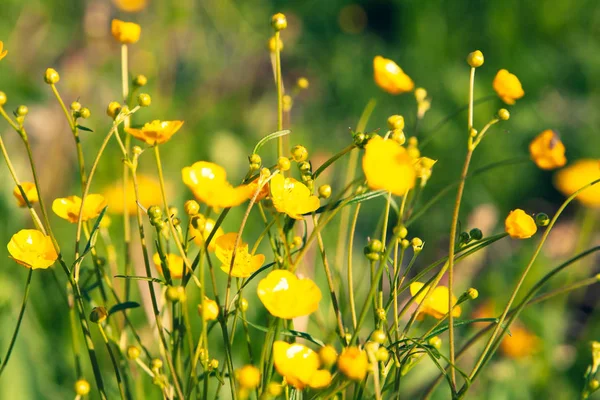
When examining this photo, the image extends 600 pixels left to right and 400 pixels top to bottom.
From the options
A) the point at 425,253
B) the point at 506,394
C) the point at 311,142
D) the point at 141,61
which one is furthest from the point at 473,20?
the point at 506,394

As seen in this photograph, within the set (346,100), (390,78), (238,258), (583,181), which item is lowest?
(238,258)

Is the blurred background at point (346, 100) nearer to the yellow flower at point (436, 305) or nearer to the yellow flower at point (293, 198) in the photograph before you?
the yellow flower at point (436, 305)

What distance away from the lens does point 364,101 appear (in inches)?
78.7

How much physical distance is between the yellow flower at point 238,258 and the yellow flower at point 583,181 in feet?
3.55

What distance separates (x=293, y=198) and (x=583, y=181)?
1.12 m

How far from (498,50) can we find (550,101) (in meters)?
0.23

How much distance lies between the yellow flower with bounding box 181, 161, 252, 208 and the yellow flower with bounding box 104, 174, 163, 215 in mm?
811

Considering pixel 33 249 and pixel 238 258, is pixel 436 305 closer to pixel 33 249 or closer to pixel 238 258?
pixel 238 258

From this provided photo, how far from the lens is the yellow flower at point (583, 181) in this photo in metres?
1.48

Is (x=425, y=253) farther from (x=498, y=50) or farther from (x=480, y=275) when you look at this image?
(x=498, y=50)

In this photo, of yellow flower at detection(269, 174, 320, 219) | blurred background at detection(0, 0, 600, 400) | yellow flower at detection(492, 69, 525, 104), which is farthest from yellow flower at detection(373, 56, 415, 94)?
blurred background at detection(0, 0, 600, 400)

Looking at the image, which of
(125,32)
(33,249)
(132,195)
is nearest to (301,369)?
(33,249)

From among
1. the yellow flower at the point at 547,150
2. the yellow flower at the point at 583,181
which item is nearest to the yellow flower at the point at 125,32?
the yellow flower at the point at 547,150

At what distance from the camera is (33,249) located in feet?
1.95
